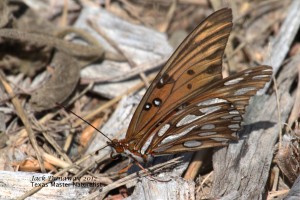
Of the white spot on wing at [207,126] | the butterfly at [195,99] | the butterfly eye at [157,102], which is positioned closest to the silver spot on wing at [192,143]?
the butterfly at [195,99]

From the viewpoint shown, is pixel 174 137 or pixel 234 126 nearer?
pixel 234 126

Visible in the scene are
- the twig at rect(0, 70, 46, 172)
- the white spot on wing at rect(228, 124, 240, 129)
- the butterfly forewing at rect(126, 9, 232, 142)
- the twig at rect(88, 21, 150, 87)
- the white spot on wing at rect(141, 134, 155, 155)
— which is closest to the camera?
the butterfly forewing at rect(126, 9, 232, 142)

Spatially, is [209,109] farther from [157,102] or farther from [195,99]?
[157,102]

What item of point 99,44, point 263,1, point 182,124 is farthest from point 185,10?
point 182,124

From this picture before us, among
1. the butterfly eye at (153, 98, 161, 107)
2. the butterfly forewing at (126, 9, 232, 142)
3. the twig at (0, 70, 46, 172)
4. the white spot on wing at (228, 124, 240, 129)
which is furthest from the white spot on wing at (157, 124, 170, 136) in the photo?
the twig at (0, 70, 46, 172)

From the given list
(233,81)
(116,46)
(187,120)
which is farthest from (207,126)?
(116,46)

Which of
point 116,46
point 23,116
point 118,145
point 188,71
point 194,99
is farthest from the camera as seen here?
point 116,46

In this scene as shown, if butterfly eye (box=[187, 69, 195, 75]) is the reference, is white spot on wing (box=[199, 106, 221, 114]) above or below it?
below

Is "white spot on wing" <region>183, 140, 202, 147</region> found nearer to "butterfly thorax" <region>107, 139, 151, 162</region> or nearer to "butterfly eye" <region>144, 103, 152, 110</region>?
"butterfly thorax" <region>107, 139, 151, 162</region>
